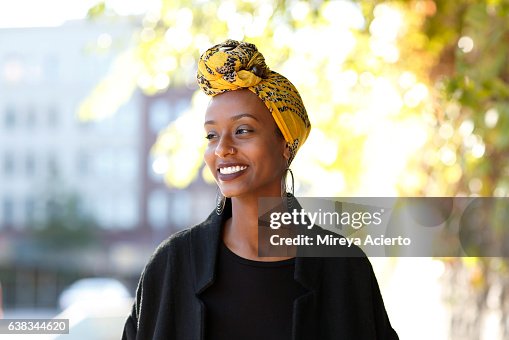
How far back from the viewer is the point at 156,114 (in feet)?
99.9

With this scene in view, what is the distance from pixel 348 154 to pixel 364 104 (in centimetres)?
27

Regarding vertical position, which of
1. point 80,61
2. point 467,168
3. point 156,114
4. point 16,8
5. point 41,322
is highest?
point 80,61

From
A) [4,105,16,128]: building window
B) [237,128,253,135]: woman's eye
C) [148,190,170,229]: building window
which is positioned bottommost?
[237,128,253,135]: woman's eye

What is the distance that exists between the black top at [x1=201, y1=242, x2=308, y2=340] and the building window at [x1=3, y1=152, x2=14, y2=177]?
3125 centimetres

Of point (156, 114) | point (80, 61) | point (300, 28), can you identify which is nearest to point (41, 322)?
point (300, 28)

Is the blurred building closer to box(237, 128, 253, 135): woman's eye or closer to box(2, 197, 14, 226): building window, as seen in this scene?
box(2, 197, 14, 226): building window

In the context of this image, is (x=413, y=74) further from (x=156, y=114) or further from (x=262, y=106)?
(x=156, y=114)

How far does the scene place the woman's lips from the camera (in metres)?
1.65

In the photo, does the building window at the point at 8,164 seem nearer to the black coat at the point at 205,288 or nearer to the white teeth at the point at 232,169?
the black coat at the point at 205,288

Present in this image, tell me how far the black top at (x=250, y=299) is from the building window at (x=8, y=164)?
3125 centimetres

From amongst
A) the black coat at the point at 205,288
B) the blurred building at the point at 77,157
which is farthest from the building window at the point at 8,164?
the black coat at the point at 205,288

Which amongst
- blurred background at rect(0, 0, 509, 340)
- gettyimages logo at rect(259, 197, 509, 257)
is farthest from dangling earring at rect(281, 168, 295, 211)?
blurred background at rect(0, 0, 509, 340)

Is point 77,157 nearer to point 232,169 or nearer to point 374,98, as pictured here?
point 374,98

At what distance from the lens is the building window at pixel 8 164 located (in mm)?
31500
